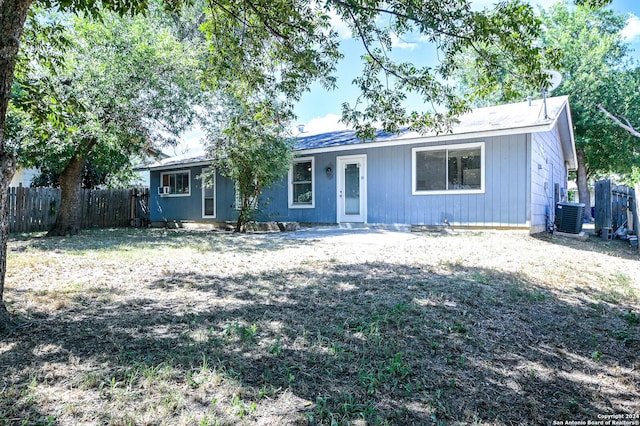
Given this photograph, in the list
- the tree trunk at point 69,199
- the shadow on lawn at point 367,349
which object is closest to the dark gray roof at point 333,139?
the tree trunk at point 69,199

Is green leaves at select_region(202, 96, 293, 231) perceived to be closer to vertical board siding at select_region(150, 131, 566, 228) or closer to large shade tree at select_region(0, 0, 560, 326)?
vertical board siding at select_region(150, 131, 566, 228)

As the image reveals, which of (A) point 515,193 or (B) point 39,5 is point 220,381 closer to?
(B) point 39,5

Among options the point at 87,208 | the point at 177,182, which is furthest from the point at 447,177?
the point at 87,208

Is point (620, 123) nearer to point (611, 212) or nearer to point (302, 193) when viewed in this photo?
point (611, 212)

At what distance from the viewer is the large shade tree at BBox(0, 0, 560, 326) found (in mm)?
3949

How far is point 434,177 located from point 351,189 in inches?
95.6

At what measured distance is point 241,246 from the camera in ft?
23.5

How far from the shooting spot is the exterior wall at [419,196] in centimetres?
891

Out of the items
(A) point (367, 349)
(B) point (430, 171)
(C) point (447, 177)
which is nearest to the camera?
(A) point (367, 349)

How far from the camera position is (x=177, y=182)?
1506 centimetres

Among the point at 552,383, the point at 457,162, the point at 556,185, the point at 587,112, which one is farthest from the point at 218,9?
the point at 587,112

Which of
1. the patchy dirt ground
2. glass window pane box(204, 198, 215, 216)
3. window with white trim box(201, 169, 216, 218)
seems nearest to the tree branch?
the patchy dirt ground

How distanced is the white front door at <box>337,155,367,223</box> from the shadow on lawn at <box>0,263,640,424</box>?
7136 mm

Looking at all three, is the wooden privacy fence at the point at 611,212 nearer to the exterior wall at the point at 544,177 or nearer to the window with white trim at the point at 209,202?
the exterior wall at the point at 544,177
